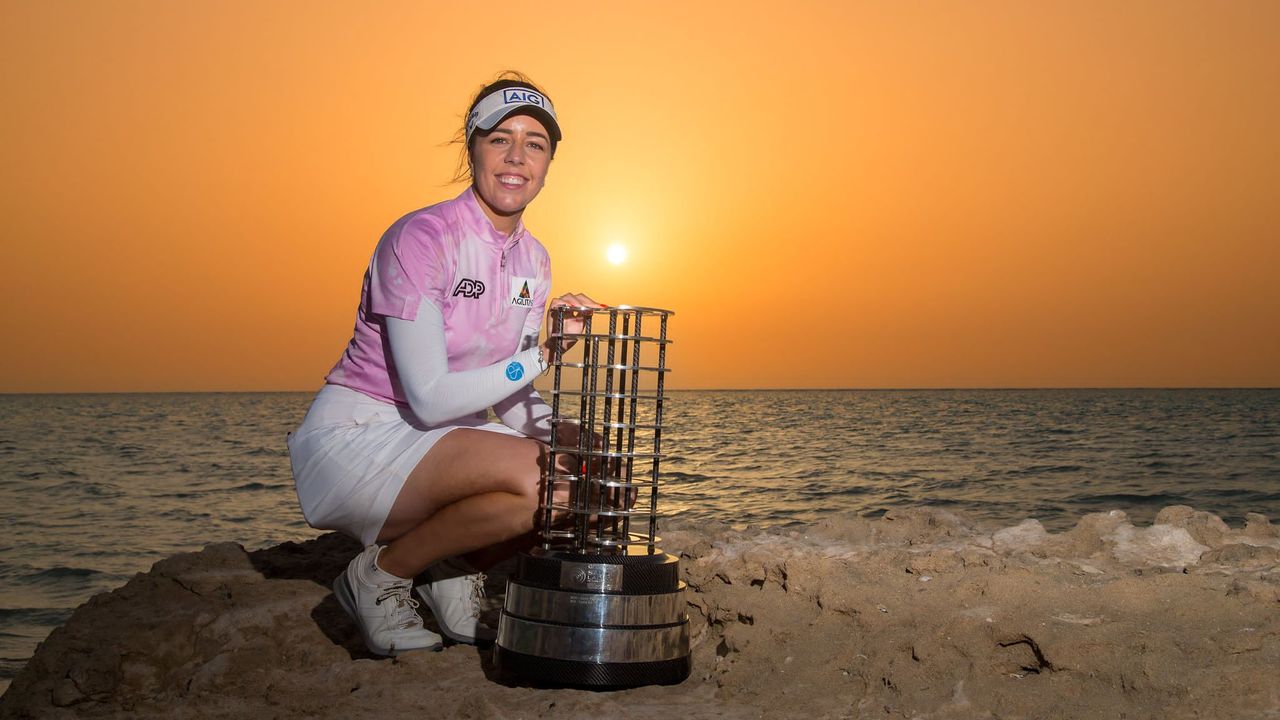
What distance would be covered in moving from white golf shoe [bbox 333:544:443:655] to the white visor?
1.68 m

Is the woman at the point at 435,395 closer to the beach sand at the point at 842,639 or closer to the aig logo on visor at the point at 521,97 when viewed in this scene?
the aig logo on visor at the point at 521,97

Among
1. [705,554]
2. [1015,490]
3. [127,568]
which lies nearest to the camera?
[705,554]

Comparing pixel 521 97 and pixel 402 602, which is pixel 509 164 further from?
pixel 402 602

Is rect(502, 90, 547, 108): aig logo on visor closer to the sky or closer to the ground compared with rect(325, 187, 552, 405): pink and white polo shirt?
closer to the sky

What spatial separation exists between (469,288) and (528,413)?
0.71 m

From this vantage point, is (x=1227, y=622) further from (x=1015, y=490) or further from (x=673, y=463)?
(x=673, y=463)

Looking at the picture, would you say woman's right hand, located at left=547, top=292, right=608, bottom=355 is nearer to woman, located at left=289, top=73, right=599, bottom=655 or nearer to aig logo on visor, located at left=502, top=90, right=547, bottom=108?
woman, located at left=289, top=73, right=599, bottom=655

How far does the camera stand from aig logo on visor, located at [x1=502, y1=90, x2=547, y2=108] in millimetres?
3844

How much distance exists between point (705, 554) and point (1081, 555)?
1621 millimetres

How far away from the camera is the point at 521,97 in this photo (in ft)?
12.7

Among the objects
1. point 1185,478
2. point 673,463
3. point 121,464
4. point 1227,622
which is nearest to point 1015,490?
point 1185,478

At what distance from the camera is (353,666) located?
12.9ft

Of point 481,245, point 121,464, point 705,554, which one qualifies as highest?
point 481,245

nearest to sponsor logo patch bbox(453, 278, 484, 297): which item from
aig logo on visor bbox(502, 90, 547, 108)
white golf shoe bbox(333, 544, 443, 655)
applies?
aig logo on visor bbox(502, 90, 547, 108)
